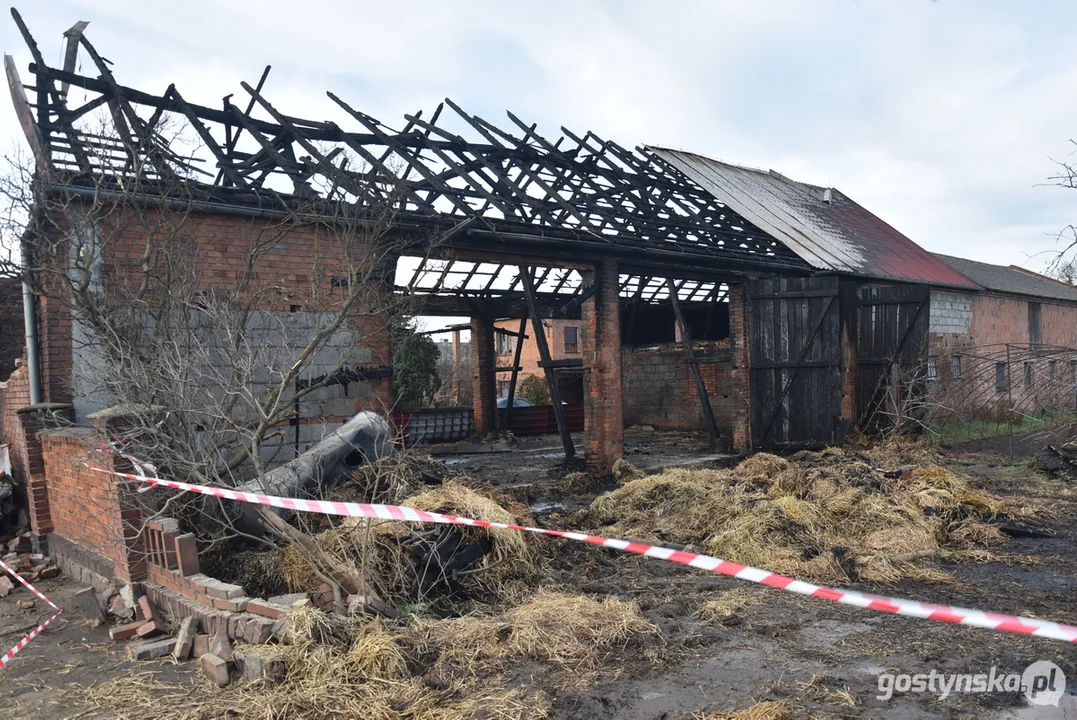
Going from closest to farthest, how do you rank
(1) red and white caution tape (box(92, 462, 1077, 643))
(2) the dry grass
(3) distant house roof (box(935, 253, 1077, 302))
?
(1) red and white caution tape (box(92, 462, 1077, 643)), (2) the dry grass, (3) distant house roof (box(935, 253, 1077, 302))

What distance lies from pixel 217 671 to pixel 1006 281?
26.8 metres

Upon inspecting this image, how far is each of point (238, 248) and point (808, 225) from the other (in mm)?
13233

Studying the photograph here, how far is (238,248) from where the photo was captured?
8.28 meters

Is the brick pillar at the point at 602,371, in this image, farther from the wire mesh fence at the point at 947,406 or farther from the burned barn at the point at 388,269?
the wire mesh fence at the point at 947,406

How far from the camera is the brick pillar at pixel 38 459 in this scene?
23.9 feet

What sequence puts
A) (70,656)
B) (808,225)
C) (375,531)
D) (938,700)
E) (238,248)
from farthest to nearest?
(808,225) → (238,248) → (375,531) → (70,656) → (938,700)

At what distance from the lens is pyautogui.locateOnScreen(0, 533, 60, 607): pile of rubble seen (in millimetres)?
→ 6516

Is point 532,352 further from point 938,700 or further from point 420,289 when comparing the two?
point 938,700

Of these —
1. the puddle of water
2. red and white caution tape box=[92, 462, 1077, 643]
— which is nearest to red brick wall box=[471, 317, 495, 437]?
the puddle of water

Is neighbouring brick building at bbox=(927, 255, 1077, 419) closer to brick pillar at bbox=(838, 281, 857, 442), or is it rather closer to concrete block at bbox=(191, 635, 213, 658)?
brick pillar at bbox=(838, 281, 857, 442)

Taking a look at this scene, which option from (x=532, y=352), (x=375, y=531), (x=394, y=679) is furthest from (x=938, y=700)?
(x=532, y=352)

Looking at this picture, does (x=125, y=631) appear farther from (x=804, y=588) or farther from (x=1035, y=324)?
(x=1035, y=324)

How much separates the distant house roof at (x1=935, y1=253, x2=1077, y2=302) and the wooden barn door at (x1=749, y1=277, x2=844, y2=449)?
8984mm

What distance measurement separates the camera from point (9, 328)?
1441 centimetres
